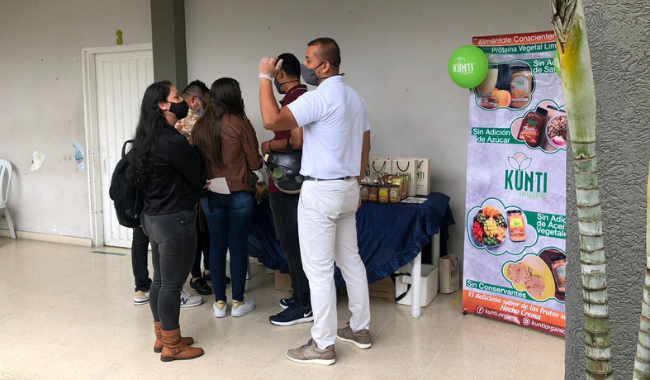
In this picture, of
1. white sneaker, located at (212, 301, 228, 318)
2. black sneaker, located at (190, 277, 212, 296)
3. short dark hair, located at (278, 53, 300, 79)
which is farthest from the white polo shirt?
black sneaker, located at (190, 277, 212, 296)

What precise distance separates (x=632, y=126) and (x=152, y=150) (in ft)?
7.10

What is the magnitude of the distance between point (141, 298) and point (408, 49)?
2810 millimetres

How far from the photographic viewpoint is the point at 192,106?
3955 mm

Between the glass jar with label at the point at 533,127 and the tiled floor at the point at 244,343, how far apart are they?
118 cm

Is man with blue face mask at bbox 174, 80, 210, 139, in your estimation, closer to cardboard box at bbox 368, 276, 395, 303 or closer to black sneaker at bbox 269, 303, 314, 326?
black sneaker at bbox 269, 303, 314, 326

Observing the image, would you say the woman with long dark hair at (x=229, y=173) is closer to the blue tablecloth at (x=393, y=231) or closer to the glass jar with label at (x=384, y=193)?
the blue tablecloth at (x=393, y=231)

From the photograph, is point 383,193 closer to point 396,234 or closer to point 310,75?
point 396,234

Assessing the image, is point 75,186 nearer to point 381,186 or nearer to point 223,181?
point 223,181

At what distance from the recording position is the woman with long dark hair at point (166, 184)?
278 cm

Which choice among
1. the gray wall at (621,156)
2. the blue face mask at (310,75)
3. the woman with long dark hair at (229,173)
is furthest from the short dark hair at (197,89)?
the gray wall at (621,156)

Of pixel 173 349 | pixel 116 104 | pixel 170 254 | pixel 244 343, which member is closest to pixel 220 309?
pixel 244 343

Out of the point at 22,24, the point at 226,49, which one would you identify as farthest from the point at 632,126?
the point at 22,24

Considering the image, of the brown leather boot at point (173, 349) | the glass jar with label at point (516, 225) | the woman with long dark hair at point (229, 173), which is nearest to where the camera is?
the brown leather boot at point (173, 349)

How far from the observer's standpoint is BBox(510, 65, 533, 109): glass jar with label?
3137 mm
